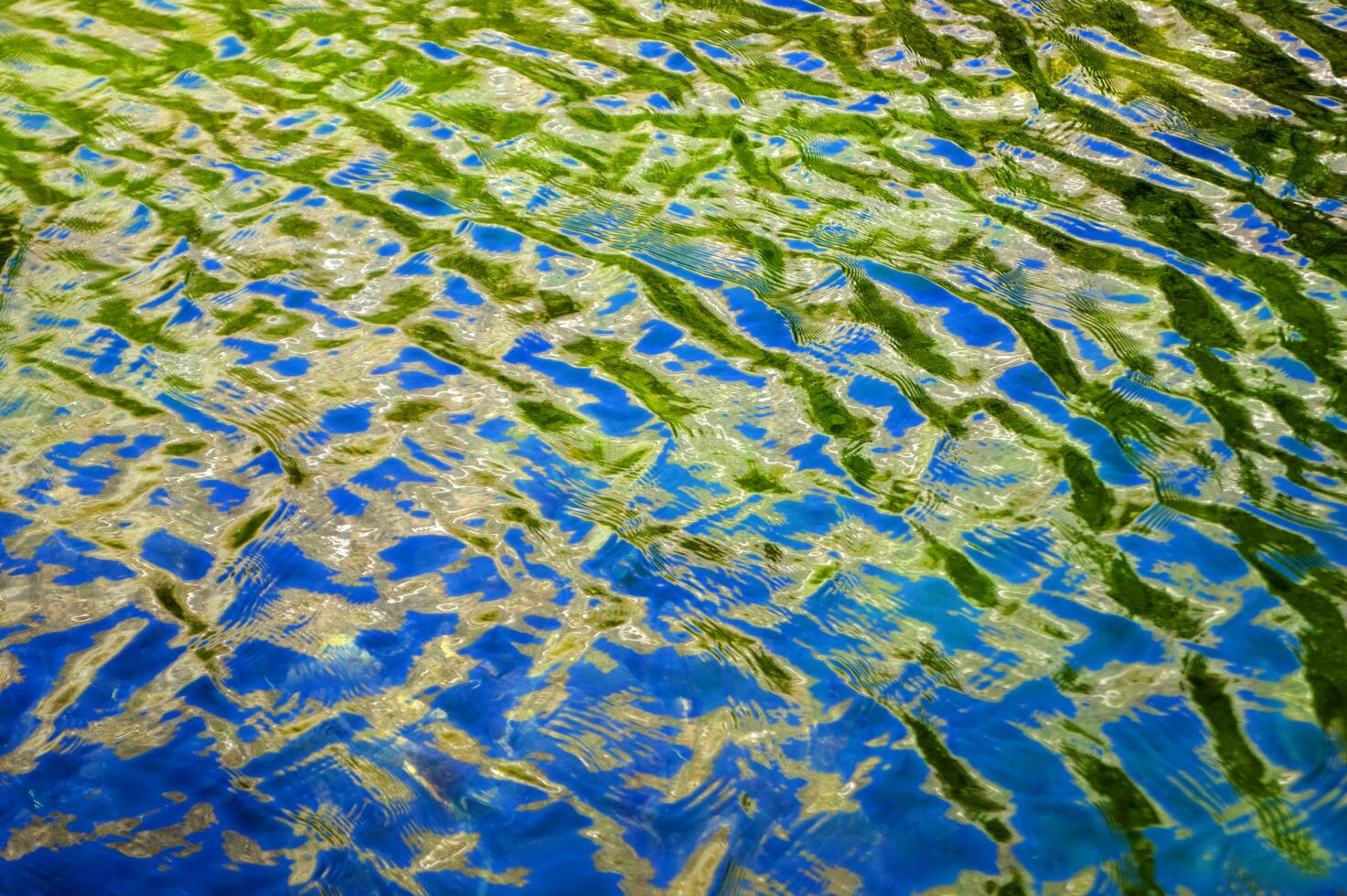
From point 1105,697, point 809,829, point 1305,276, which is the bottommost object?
point 809,829

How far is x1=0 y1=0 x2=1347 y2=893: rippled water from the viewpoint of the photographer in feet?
8.42

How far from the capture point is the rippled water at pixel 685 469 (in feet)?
8.42

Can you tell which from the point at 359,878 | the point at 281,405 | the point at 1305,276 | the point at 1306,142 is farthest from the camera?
the point at 1306,142

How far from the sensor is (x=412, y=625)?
10.0 ft

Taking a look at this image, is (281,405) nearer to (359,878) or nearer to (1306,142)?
(359,878)

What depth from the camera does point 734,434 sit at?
3.58m

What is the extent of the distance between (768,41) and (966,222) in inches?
78.3

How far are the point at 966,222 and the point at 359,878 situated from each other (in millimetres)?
3322

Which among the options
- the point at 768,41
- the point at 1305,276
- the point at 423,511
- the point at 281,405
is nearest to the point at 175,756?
the point at 423,511

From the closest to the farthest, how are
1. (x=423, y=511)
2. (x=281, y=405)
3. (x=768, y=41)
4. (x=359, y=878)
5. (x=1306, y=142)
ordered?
(x=359, y=878) → (x=423, y=511) → (x=281, y=405) → (x=1306, y=142) → (x=768, y=41)

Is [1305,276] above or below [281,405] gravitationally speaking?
above

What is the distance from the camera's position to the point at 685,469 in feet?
11.3

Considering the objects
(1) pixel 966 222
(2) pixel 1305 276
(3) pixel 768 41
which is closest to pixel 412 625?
(1) pixel 966 222

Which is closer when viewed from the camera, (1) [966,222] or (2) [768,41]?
(1) [966,222]
